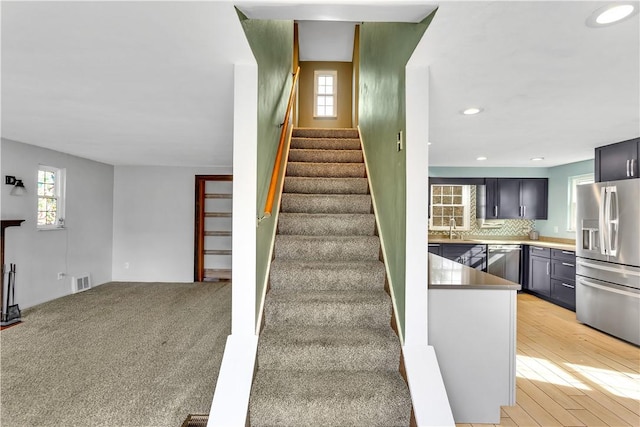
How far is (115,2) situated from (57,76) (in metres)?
1.13

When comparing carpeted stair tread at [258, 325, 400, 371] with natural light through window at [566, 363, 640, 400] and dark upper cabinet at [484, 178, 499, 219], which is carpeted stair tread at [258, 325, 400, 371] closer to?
natural light through window at [566, 363, 640, 400]

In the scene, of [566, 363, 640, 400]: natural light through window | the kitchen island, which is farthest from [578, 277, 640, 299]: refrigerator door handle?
the kitchen island

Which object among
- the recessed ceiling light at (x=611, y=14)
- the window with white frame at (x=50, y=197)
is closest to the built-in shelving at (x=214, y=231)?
the window with white frame at (x=50, y=197)

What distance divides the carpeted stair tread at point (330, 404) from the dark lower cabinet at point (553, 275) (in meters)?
4.32

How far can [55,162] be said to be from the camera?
16.0 feet

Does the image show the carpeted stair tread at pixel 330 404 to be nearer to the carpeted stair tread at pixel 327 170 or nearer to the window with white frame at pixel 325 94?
the carpeted stair tread at pixel 327 170

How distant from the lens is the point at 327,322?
246 cm

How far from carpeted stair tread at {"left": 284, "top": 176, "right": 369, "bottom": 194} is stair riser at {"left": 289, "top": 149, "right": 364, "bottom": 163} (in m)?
0.62

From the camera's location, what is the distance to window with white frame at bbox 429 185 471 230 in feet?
22.0

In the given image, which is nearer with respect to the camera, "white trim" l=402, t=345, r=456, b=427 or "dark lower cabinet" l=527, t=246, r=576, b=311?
"white trim" l=402, t=345, r=456, b=427

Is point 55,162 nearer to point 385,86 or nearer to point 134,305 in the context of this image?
point 134,305

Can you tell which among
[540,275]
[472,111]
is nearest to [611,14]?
[472,111]

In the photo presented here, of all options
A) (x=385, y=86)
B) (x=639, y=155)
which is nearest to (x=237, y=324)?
(x=385, y=86)

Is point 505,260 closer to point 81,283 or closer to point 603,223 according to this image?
point 603,223
